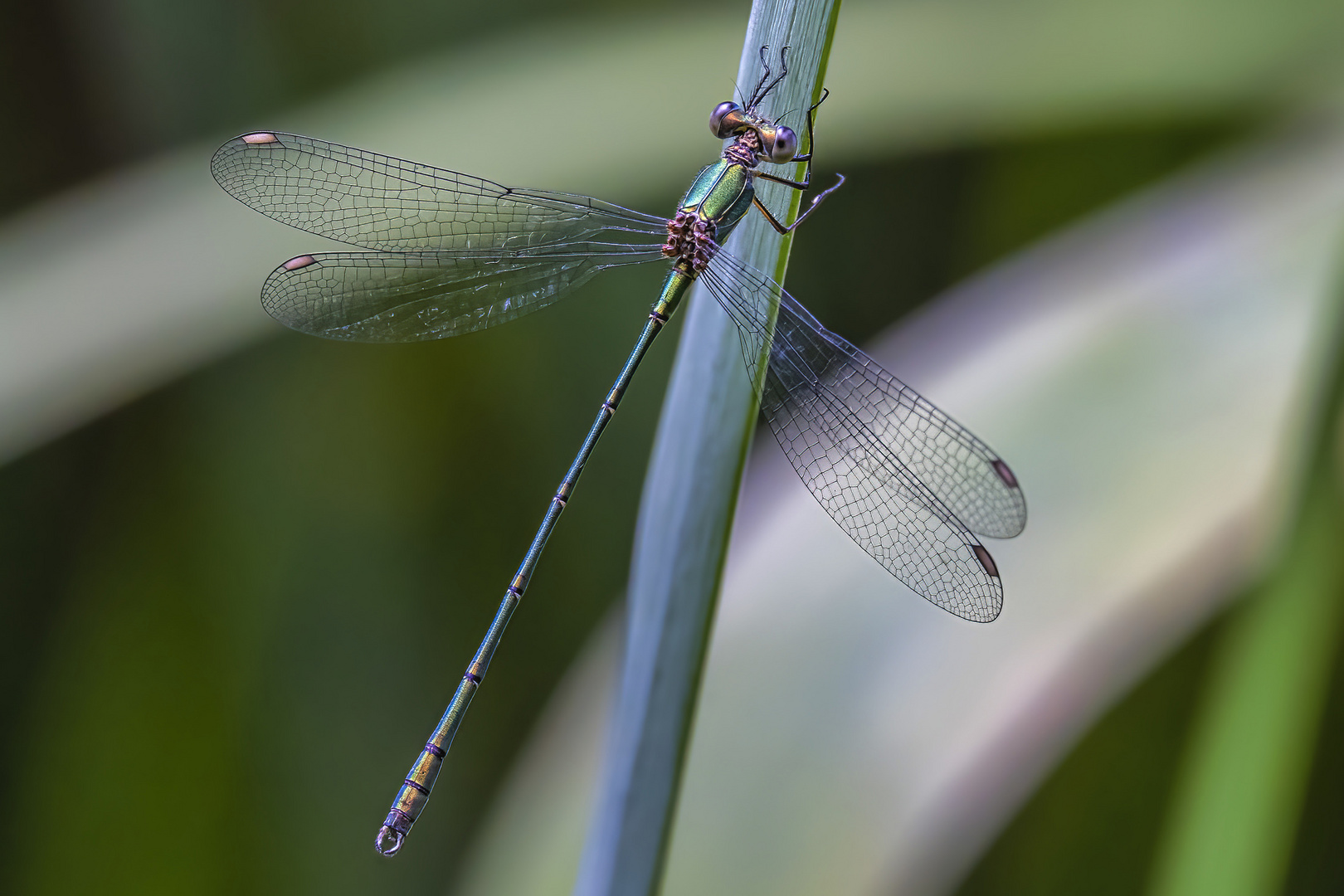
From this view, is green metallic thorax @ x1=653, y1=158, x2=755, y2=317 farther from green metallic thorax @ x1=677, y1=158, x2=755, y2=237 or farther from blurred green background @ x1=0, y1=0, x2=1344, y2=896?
blurred green background @ x1=0, y1=0, x2=1344, y2=896

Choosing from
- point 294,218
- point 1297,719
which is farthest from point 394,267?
point 1297,719

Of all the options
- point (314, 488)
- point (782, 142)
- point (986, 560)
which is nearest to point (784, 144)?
point (782, 142)

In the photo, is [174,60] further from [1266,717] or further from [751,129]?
[1266,717]

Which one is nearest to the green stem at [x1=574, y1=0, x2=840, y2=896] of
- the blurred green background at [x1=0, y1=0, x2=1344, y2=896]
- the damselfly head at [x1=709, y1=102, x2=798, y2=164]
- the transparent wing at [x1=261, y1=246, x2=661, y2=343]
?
the damselfly head at [x1=709, y1=102, x2=798, y2=164]

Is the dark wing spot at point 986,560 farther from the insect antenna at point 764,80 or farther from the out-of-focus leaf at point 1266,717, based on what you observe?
the insect antenna at point 764,80

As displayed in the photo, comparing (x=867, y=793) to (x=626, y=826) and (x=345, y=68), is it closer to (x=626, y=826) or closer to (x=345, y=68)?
(x=626, y=826)
